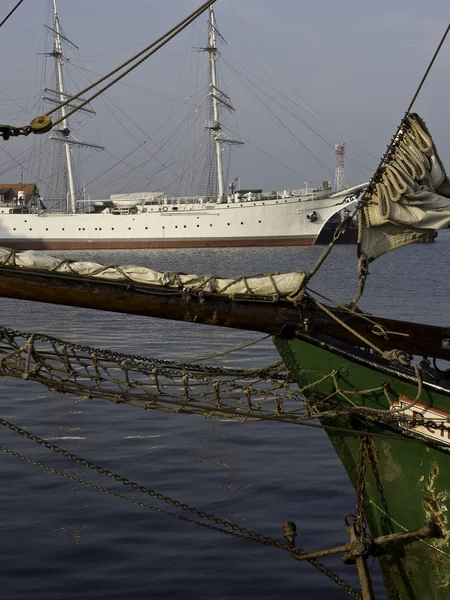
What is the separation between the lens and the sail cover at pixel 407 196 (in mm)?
5965

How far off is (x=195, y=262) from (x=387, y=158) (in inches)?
1865

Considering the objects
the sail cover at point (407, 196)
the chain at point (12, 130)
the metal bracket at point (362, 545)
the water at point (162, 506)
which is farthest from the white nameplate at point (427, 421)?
the chain at point (12, 130)

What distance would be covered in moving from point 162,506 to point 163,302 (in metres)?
3.23

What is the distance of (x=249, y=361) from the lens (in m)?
15.8

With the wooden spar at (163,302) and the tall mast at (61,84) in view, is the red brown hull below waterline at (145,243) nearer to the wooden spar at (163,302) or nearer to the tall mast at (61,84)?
the tall mast at (61,84)

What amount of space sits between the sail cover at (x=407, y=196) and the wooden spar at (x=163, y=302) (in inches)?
30.0

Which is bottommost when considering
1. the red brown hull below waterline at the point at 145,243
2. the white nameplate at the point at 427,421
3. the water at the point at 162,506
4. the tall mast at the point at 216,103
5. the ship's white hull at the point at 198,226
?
the water at the point at 162,506

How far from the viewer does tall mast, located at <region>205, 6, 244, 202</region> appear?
70.6 meters

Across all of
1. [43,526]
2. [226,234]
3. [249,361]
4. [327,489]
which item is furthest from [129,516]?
[226,234]

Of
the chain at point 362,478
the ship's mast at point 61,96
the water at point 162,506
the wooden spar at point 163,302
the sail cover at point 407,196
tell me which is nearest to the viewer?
the wooden spar at point 163,302

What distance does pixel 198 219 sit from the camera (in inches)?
2805

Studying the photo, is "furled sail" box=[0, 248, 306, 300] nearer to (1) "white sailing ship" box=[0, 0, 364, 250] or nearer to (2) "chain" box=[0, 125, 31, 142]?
(2) "chain" box=[0, 125, 31, 142]

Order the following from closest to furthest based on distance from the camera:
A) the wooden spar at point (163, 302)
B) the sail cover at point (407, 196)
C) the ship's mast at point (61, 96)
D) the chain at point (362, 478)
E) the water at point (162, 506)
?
the wooden spar at point (163, 302), the chain at point (362, 478), the sail cover at point (407, 196), the water at point (162, 506), the ship's mast at point (61, 96)

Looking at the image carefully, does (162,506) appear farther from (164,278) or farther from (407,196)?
(407,196)
